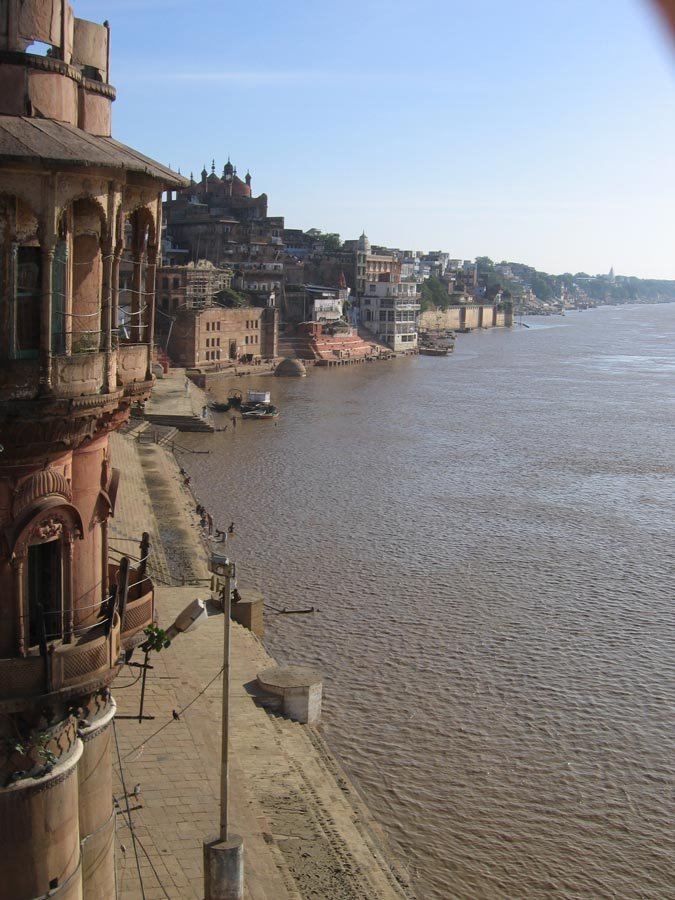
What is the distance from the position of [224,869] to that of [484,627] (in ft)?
41.1

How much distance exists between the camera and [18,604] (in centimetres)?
675

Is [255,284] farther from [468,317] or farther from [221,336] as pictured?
[468,317]

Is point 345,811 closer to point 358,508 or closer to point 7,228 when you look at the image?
point 7,228

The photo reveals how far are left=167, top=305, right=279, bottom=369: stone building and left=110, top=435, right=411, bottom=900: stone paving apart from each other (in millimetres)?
47993

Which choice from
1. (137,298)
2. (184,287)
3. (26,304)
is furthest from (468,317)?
(26,304)

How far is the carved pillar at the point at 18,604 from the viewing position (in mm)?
6715

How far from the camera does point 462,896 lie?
487 inches

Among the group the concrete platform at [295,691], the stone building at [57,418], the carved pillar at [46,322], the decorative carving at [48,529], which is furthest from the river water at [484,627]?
the carved pillar at [46,322]

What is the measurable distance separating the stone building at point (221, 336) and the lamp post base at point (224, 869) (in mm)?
56569

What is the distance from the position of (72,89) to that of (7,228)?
49.3 inches

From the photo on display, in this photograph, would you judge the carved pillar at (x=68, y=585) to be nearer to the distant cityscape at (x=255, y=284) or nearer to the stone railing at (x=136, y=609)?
the stone railing at (x=136, y=609)

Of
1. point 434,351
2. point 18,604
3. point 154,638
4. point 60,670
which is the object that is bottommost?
point 434,351

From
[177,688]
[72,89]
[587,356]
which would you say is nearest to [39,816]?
[72,89]

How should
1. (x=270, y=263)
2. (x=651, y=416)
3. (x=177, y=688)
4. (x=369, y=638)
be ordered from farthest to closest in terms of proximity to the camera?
(x=270, y=263) < (x=651, y=416) < (x=369, y=638) < (x=177, y=688)
